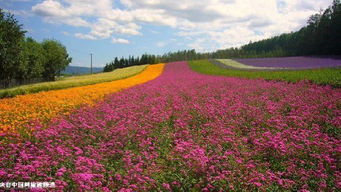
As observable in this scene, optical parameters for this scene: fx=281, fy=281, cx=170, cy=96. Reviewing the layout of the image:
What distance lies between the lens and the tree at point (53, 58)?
66000 millimetres

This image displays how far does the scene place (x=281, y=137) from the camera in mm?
8367

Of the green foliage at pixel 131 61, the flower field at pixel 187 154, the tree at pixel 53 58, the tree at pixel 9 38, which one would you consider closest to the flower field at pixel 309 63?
the flower field at pixel 187 154

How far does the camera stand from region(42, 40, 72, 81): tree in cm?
6600

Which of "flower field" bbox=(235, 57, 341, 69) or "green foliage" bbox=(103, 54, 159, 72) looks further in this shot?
"green foliage" bbox=(103, 54, 159, 72)

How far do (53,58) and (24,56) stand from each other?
21.4m

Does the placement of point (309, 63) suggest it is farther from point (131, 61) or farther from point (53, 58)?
point (131, 61)

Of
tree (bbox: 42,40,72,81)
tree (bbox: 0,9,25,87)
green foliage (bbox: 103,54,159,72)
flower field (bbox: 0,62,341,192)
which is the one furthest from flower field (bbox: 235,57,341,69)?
green foliage (bbox: 103,54,159,72)

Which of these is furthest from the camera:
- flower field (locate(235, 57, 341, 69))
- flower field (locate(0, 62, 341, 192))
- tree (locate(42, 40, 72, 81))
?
tree (locate(42, 40, 72, 81))

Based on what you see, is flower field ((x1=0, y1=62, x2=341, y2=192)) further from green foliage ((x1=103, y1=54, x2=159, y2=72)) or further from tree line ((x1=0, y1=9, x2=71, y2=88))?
green foliage ((x1=103, y1=54, x2=159, y2=72))

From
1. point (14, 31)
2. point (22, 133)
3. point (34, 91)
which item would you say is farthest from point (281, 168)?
point (14, 31)

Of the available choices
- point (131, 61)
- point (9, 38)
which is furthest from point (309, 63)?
point (131, 61)

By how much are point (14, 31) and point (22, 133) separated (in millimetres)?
27420

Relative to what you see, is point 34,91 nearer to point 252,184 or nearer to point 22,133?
point 22,133

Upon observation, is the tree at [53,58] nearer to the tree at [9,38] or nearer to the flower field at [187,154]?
the tree at [9,38]
